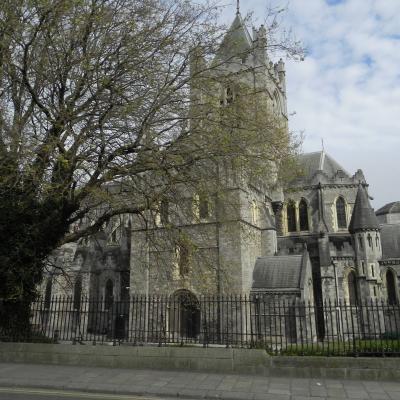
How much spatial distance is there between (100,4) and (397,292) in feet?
86.5

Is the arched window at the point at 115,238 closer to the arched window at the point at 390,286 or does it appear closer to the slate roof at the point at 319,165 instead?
the slate roof at the point at 319,165

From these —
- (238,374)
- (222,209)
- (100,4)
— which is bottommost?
(238,374)

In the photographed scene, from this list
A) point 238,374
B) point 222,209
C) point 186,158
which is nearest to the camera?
point 238,374

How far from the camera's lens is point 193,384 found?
9062 mm

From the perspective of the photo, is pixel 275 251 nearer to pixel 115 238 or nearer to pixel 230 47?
pixel 115 238

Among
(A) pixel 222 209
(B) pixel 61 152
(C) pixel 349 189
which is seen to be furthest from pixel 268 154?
(C) pixel 349 189

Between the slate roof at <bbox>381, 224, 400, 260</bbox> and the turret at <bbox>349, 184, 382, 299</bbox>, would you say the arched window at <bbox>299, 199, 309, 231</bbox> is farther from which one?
the slate roof at <bbox>381, 224, 400, 260</bbox>

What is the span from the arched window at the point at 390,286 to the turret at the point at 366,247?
1.43 m

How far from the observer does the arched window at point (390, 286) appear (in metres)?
28.6

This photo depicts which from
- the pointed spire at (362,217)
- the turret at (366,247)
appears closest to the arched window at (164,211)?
the turret at (366,247)

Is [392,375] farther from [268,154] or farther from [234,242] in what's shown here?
[234,242]

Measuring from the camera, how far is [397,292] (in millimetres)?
28016

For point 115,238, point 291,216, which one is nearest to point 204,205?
point 291,216

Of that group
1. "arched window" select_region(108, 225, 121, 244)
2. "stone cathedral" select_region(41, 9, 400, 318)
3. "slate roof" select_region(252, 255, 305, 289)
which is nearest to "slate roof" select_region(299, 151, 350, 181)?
"stone cathedral" select_region(41, 9, 400, 318)
